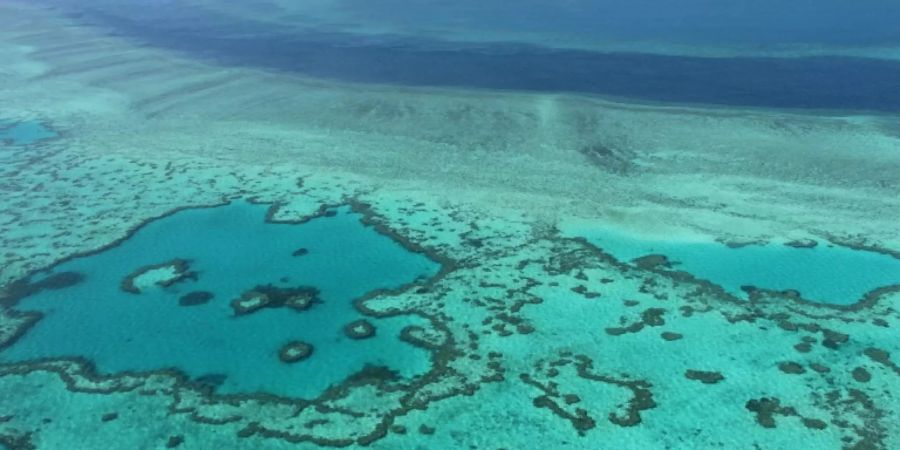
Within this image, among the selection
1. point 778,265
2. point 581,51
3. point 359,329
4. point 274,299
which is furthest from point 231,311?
point 581,51

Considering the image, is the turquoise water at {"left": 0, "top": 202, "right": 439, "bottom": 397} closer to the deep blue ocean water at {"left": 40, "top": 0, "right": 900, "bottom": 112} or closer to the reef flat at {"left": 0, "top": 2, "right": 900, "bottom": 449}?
the reef flat at {"left": 0, "top": 2, "right": 900, "bottom": 449}

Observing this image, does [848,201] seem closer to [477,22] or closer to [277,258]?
[277,258]

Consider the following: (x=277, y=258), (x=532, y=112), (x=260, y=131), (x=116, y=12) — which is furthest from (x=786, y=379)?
(x=116, y=12)

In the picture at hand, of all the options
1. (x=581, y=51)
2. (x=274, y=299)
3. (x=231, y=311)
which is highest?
(x=581, y=51)

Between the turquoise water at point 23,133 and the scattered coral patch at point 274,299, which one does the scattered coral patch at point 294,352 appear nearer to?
the scattered coral patch at point 274,299

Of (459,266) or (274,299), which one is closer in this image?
(274,299)

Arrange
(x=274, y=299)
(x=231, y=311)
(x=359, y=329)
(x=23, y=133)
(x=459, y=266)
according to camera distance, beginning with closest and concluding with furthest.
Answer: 1. (x=359, y=329)
2. (x=231, y=311)
3. (x=274, y=299)
4. (x=459, y=266)
5. (x=23, y=133)

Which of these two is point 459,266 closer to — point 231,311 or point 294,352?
point 294,352
